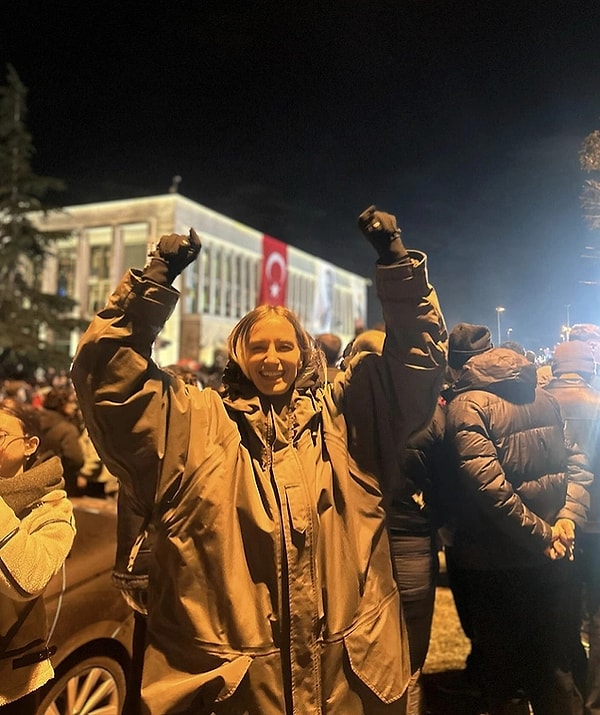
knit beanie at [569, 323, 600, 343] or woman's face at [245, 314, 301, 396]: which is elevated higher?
knit beanie at [569, 323, 600, 343]

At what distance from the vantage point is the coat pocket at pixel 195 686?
1603mm

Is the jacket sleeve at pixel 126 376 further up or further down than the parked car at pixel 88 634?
further up

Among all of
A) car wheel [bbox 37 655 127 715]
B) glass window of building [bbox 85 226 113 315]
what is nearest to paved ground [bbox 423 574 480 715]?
car wheel [bbox 37 655 127 715]

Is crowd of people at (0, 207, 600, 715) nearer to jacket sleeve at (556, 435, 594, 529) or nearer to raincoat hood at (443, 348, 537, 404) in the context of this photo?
raincoat hood at (443, 348, 537, 404)

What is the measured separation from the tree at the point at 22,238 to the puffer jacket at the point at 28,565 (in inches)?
694

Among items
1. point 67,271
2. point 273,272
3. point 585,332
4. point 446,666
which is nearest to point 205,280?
point 273,272

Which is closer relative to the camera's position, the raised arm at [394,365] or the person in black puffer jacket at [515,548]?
the raised arm at [394,365]

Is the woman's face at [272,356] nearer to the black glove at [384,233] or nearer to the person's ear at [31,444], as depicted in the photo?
the black glove at [384,233]

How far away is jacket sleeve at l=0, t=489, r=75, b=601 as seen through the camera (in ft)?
5.95

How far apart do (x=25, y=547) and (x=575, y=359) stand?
117 inches

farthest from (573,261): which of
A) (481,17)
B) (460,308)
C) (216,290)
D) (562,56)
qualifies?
(216,290)

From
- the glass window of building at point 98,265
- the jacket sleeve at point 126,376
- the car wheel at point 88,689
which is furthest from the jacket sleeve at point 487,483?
the glass window of building at point 98,265

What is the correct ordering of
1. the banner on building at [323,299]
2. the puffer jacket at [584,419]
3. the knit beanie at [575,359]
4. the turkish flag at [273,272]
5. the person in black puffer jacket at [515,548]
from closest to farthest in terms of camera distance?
the person in black puffer jacket at [515,548], the puffer jacket at [584,419], the knit beanie at [575,359], the banner on building at [323,299], the turkish flag at [273,272]

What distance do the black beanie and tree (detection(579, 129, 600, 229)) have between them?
5.35 ft
